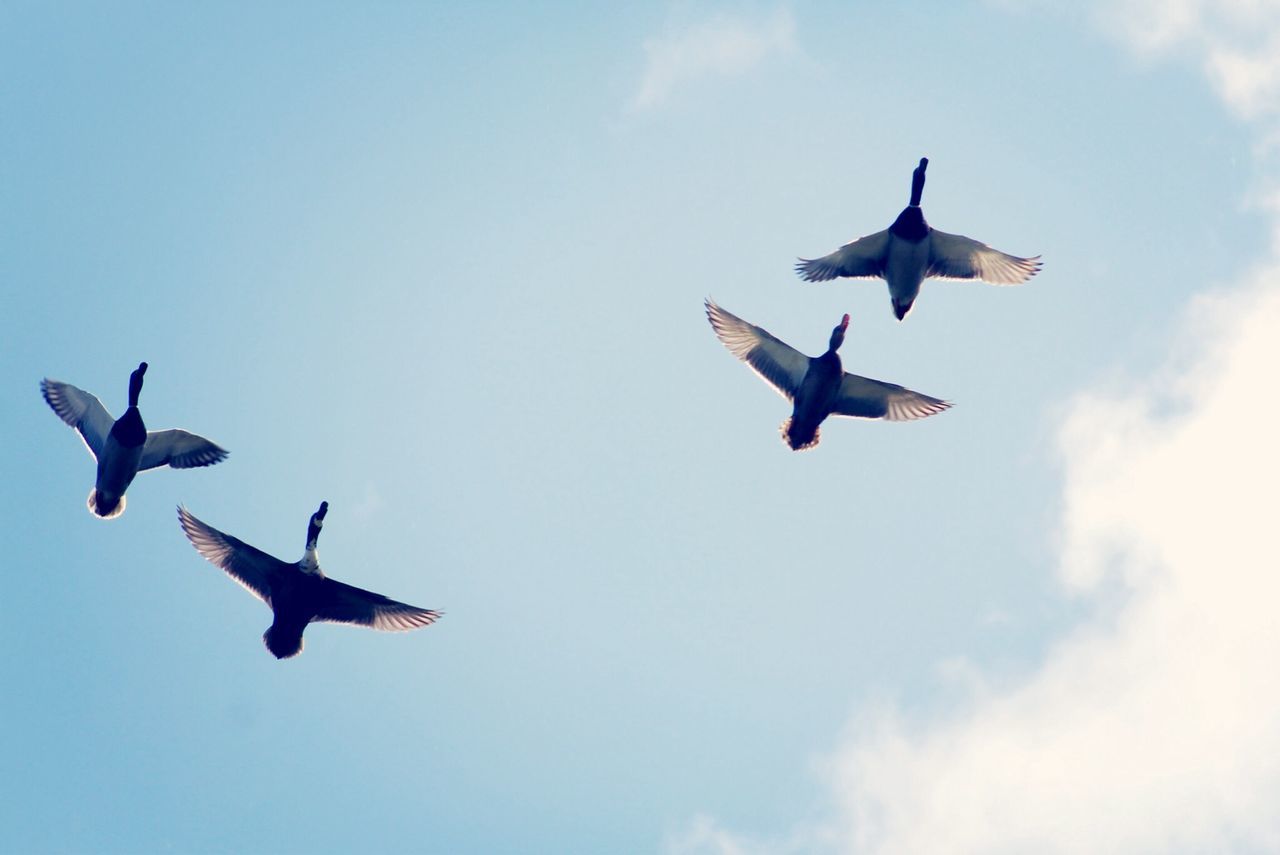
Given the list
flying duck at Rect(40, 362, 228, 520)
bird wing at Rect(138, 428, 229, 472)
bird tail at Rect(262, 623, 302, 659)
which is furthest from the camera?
bird wing at Rect(138, 428, 229, 472)

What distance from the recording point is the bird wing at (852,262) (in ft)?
84.1

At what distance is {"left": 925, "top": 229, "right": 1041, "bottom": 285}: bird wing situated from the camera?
83.4ft

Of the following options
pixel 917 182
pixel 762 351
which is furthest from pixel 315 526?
pixel 917 182

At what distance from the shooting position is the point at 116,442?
85.5 feet

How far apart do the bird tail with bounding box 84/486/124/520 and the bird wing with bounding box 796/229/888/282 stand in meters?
13.0

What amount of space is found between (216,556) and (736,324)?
9866 millimetres

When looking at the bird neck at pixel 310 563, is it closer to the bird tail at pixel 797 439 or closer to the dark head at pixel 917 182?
the bird tail at pixel 797 439

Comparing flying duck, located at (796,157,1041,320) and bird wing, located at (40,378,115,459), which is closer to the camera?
flying duck, located at (796,157,1041,320)

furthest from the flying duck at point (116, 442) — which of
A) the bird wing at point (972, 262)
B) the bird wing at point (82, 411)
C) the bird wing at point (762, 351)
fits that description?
the bird wing at point (972, 262)

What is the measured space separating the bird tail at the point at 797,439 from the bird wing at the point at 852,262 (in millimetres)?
2814

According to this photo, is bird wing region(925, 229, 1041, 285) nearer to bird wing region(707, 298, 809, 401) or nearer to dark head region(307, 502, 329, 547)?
→ bird wing region(707, 298, 809, 401)

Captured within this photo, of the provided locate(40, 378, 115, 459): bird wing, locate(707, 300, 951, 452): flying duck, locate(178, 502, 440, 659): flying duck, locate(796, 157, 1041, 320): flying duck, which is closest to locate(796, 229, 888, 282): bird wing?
locate(796, 157, 1041, 320): flying duck

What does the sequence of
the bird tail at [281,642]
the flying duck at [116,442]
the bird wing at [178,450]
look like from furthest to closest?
the bird wing at [178,450] < the flying duck at [116,442] < the bird tail at [281,642]

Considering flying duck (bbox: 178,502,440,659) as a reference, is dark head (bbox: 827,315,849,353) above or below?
above
